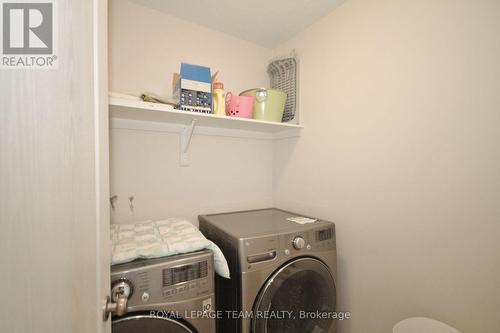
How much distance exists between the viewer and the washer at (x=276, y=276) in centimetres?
105

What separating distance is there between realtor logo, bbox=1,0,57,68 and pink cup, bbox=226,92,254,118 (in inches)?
44.5

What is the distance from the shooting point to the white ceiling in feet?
4.66

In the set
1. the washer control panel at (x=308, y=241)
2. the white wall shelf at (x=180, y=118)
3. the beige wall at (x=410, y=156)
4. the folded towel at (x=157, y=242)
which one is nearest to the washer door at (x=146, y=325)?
the folded towel at (x=157, y=242)

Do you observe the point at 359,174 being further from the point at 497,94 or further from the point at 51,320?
the point at 51,320

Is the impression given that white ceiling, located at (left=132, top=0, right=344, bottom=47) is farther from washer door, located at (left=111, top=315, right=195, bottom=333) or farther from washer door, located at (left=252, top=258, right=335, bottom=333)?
washer door, located at (left=111, top=315, right=195, bottom=333)

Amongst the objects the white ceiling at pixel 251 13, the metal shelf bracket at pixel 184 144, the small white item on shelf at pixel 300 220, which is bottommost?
the small white item on shelf at pixel 300 220

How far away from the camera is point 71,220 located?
431mm

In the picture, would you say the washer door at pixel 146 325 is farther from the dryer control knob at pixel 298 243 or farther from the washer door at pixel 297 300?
the dryer control knob at pixel 298 243

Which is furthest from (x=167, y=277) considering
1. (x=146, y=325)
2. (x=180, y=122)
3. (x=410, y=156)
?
(x=410, y=156)

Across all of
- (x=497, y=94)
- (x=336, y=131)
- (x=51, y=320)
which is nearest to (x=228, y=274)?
(x=51, y=320)

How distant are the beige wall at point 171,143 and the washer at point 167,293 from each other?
26.8 inches

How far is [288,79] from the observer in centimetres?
175

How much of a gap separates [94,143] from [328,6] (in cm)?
164

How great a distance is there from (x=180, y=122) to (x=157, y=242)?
86 cm
